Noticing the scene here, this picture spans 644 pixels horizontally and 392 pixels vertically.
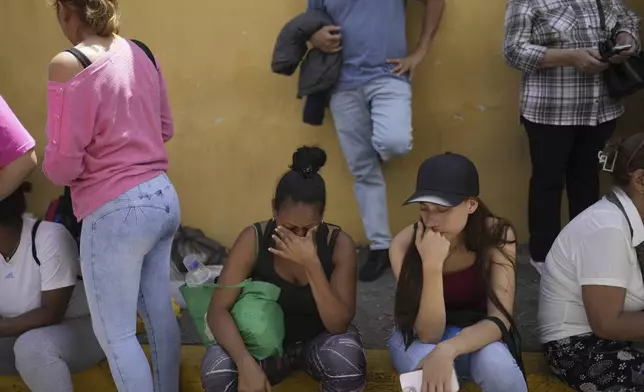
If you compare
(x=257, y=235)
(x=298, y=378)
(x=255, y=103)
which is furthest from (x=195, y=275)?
(x=255, y=103)

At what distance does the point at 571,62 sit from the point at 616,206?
3.83 ft

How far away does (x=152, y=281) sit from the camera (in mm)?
3113

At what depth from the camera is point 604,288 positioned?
2.86 metres

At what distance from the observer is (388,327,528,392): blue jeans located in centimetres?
286

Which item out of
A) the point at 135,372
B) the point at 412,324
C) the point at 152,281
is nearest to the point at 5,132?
the point at 152,281

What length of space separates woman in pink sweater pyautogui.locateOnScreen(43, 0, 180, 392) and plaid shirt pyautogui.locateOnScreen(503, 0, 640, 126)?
6.14ft

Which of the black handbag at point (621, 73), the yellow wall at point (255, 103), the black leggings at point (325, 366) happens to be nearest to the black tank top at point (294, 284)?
the black leggings at point (325, 366)

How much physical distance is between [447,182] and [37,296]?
1.75 meters

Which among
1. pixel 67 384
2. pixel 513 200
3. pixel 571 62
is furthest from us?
pixel 513 200

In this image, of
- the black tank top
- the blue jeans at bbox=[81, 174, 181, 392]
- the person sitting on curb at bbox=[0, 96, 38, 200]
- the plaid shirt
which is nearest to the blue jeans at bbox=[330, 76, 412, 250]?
the plaid shirt

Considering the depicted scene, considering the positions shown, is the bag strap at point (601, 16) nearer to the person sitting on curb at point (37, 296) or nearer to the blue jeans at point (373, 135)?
the blue jeans at point (373, 135)

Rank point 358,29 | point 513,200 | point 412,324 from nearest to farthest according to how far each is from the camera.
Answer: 1. point 412,324
2. point 358,29
3. point 513,200

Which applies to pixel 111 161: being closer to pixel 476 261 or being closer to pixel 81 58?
pixel 81 58

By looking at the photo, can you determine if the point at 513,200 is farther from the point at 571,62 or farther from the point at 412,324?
the point at 412,324
